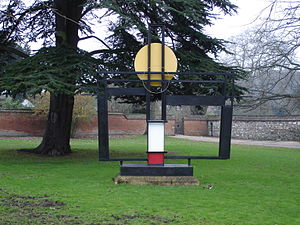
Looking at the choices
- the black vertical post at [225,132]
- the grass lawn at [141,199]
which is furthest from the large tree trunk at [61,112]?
the black vertical post at [225,132]

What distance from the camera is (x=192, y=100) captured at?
33.2ft

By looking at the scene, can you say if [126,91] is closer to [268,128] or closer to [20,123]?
[20,123]

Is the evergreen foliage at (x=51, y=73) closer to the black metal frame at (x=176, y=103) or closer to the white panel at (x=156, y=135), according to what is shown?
the black metal frame at (x=176, y=103)

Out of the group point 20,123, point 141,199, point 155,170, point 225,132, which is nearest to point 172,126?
point 20,123

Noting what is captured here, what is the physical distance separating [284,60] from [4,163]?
33.7ft

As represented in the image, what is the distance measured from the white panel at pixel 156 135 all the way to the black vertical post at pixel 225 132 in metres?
1.51

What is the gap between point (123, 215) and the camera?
670cm

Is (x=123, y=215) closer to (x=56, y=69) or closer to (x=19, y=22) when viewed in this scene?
(x=56, y=69)

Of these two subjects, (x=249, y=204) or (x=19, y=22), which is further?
(x=19, y=22)

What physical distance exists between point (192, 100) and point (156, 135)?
1.16 m

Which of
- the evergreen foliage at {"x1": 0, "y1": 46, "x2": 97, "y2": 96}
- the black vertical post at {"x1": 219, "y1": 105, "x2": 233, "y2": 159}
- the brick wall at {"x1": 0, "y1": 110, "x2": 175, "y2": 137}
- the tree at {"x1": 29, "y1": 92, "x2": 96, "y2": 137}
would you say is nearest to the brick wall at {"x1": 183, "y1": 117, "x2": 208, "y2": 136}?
the brick wall at {"x1": 0, "y1": 110, "x2": 175, "y2": 137}

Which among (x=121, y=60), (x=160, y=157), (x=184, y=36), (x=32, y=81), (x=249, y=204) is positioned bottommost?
(x=249, y=204)

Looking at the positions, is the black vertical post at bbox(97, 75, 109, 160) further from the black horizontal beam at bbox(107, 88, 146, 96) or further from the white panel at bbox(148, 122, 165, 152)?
the white panel at bbox(148, 122, 165, 152)

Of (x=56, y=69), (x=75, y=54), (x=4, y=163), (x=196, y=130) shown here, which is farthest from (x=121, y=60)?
(x=196, y=130)
